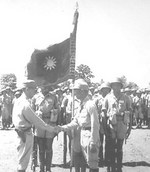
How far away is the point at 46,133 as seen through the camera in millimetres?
7664

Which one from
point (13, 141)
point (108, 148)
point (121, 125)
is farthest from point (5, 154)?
point (121, 125)

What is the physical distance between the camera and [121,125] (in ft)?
24.9

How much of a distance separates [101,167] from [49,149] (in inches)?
69.4

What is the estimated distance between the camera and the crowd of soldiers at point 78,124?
600 cm

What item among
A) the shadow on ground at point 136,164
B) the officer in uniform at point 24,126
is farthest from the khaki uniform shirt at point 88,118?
the shadow on ground at point 136,164

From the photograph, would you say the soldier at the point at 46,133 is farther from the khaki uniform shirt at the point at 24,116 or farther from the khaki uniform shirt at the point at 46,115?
the khaki uniform shirt at the point at 24,116

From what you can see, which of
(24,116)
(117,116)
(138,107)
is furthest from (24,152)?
(138,107)

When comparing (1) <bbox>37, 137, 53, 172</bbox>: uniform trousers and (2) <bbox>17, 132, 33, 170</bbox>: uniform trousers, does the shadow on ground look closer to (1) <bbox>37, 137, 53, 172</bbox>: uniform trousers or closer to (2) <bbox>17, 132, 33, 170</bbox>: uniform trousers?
(1) <bbox>37, 137, 53, 172</bbox>: uniform trousers

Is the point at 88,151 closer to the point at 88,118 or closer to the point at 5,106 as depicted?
the point at 88,118

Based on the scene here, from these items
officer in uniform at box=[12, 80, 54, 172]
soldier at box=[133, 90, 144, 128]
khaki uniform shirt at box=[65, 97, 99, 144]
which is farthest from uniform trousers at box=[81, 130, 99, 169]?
soldier at box=[133, 90, 144, 128]

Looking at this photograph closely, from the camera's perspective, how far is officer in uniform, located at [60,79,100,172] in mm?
5820

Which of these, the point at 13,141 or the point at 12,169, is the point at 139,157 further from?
the point at 13,141

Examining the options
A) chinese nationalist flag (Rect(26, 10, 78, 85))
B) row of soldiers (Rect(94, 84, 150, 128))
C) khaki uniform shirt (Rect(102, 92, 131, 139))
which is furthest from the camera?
row of soldiers (Rect(94, 84, 150, 128))

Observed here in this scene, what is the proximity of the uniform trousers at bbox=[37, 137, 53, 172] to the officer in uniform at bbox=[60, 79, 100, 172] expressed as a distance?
168 cm
